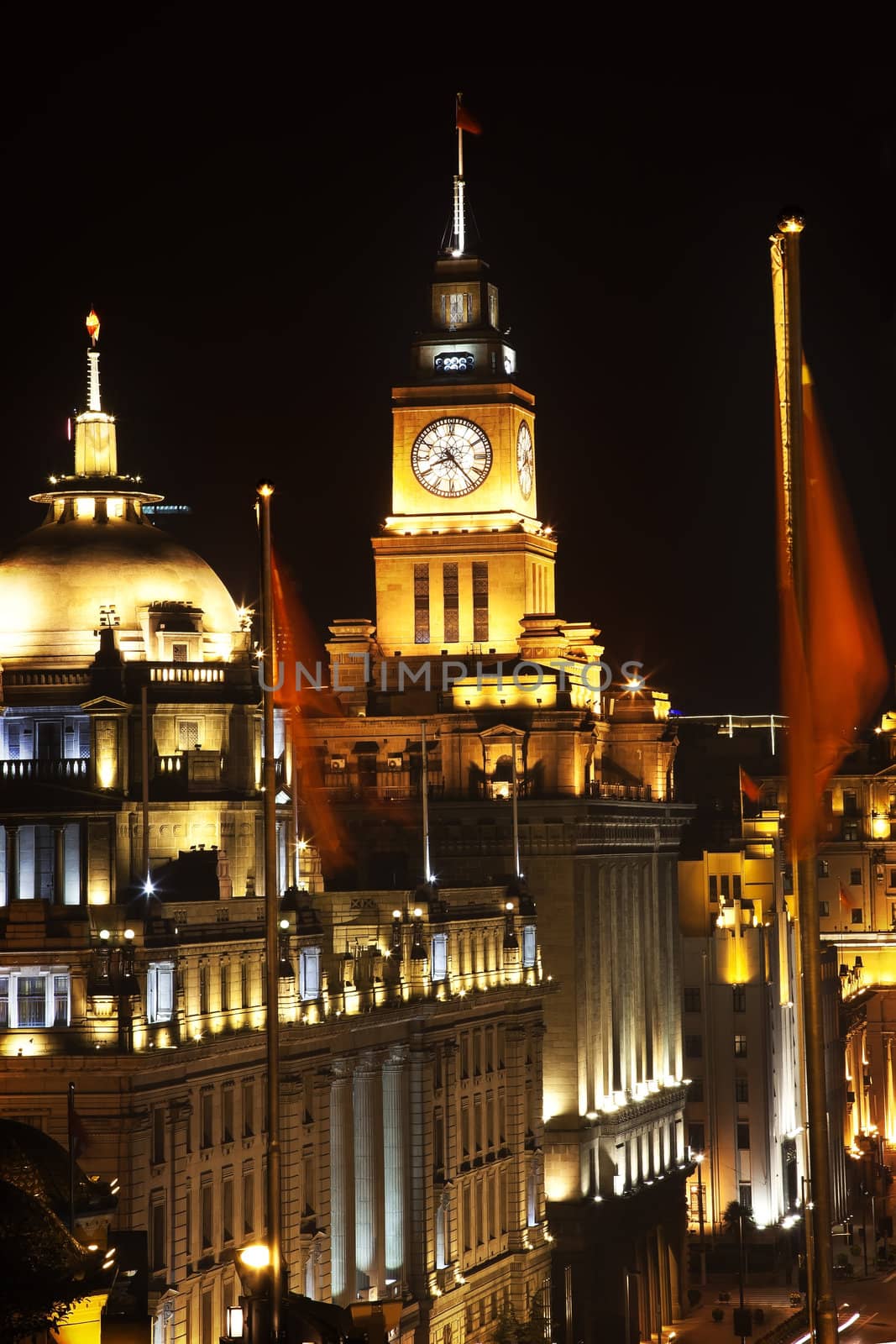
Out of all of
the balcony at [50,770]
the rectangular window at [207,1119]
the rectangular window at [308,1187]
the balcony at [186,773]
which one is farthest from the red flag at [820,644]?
the balcony at [186,773]

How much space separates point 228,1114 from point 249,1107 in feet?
6.03

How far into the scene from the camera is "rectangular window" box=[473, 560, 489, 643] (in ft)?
567

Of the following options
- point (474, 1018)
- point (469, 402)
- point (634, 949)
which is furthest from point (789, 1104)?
point (474, 1018)

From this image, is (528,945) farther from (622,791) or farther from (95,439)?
(622,791)

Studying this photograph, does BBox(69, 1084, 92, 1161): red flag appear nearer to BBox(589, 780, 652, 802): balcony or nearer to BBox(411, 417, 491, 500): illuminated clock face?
BBox(589, 780, 652, 802): balcony

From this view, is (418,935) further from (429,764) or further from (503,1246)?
(429,764)

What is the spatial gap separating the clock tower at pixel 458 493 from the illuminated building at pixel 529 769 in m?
0.11

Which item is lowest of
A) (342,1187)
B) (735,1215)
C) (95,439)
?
(735,1215)

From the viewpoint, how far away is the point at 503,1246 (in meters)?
131

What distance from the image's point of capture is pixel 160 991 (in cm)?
9256

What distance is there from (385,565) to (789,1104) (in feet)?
136

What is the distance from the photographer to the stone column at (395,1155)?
116062 mm

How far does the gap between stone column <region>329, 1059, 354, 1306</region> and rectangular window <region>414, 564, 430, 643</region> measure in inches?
2540

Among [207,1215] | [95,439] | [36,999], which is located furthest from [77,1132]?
[95,439]
